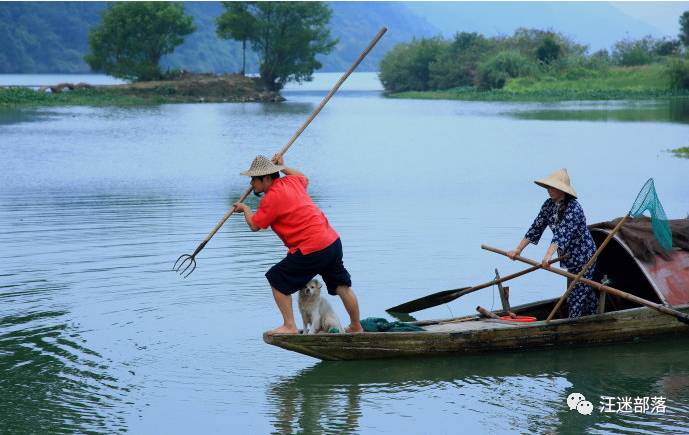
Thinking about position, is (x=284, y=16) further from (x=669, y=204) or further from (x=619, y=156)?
(x=669, y=204)

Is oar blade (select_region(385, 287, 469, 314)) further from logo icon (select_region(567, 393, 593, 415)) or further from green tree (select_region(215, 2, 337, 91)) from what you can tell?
green tree (select_region(215, 2, 337, 91))

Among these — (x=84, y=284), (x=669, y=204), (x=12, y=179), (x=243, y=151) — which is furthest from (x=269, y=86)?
(x=84, y=284)

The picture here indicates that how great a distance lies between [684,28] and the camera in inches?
A: 2697

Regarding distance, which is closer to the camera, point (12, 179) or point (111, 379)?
point (111, 379)

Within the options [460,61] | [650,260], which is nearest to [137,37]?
[460,61]

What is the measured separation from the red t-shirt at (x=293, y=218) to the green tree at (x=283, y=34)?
61.4 metres

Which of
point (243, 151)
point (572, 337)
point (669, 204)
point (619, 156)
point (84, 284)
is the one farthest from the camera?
point (243, 151)

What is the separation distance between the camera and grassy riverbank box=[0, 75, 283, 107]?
51.8 m

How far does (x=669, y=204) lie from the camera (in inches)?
647

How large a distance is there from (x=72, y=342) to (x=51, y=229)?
18.6 feet

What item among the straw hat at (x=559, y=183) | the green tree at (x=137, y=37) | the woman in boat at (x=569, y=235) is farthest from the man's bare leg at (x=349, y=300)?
the green tree at (x=137, y=37)

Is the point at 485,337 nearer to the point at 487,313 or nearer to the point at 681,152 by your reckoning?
the point at 487,313

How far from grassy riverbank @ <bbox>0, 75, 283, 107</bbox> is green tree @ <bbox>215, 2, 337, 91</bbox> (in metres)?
2.02

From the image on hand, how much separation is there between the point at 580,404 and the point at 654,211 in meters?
1.87
